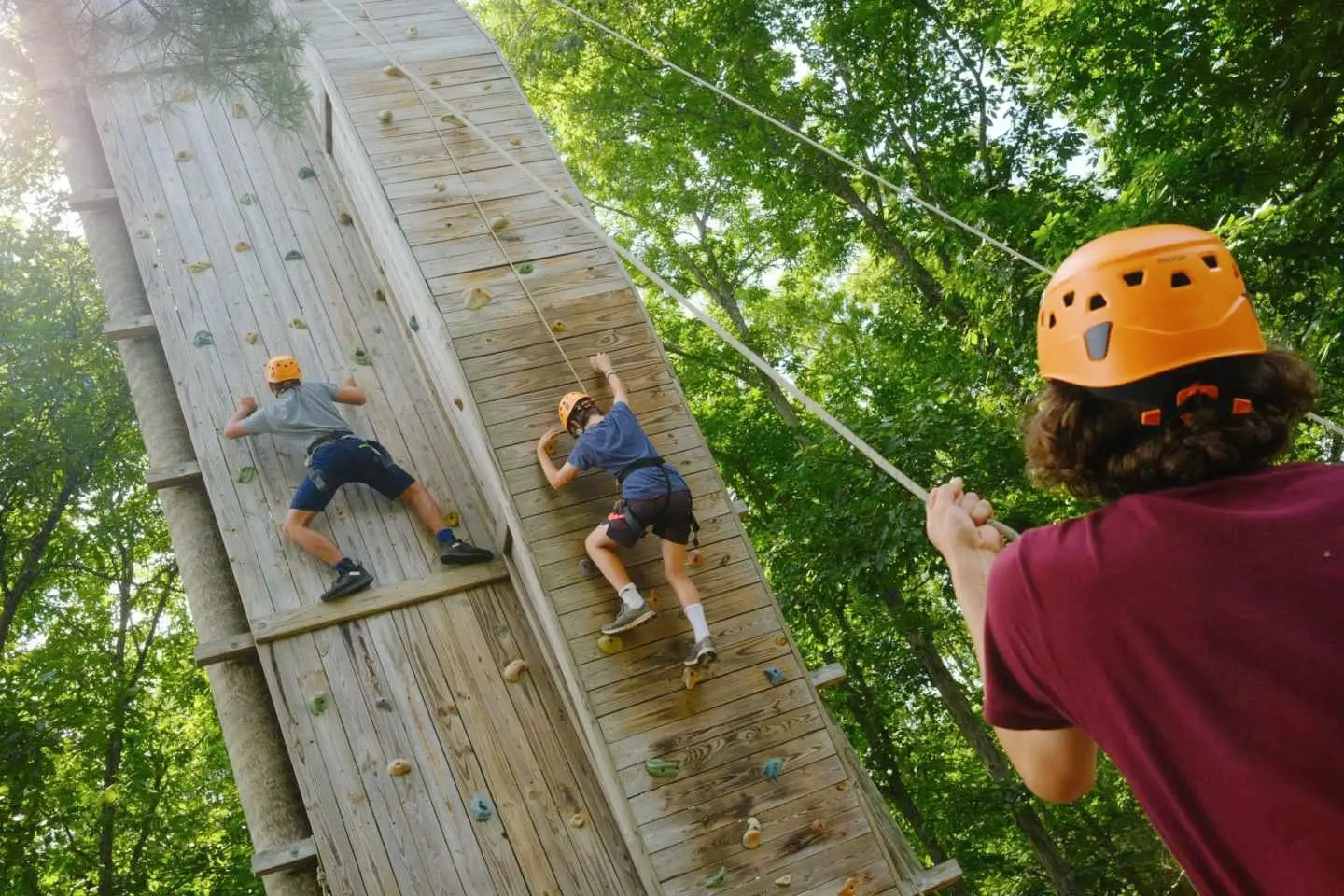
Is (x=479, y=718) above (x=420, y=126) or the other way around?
the other way around

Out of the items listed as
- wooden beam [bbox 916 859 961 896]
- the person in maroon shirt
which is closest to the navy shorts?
Result: wooden beam [bbox 916 859 961 896]

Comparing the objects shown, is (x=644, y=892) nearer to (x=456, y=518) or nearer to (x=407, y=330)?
(x=456, y=518)

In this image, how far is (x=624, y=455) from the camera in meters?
5.09

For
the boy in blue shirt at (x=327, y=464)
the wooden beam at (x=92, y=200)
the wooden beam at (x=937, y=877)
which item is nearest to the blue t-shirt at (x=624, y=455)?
the boy in blue shirt at (x=327, y=464)

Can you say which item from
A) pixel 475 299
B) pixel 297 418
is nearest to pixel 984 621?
pixel 475 299

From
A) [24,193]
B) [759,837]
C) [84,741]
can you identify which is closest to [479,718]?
[759,837]

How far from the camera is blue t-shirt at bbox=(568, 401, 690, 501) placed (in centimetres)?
500

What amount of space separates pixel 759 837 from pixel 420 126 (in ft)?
15.4

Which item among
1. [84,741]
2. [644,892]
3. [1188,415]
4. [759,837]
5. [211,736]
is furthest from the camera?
[211,736]

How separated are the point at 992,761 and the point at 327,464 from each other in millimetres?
10100

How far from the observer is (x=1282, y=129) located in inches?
248

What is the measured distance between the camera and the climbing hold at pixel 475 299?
19.3ft

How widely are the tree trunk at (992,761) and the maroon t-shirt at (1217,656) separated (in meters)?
10.0

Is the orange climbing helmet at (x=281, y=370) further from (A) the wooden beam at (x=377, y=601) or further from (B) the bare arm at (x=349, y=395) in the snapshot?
(A) the wooden beam at (x=377, y=601)
